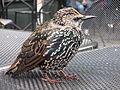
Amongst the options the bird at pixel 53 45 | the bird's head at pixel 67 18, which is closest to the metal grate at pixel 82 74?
the bird at pixel 53 45

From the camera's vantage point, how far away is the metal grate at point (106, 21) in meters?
3.32

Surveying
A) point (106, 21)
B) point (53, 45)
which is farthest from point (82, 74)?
point (106, 21)

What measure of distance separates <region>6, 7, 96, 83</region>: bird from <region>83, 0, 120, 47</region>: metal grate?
4.90 ft

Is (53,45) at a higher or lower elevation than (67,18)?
lower

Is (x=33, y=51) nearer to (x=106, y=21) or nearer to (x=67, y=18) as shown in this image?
(x=67, y=18)

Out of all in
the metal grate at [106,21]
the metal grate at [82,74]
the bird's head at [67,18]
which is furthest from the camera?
the metal grate at [106,21]

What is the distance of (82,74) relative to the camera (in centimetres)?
197

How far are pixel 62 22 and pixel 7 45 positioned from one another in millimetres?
1066

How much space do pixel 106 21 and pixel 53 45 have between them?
1.71m

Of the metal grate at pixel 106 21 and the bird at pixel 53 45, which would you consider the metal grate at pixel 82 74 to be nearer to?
the bird at pixel 53 45

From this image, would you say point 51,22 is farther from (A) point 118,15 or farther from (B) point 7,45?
(A) point 118,15

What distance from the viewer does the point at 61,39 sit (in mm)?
1765

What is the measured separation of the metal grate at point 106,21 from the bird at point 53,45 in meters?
1.49

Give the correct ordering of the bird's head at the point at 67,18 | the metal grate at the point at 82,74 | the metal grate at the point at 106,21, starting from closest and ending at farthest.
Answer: the metal grate at the point at 82,74, the bird's head at the point at 67,18, the metal grate at the point at 106,21
